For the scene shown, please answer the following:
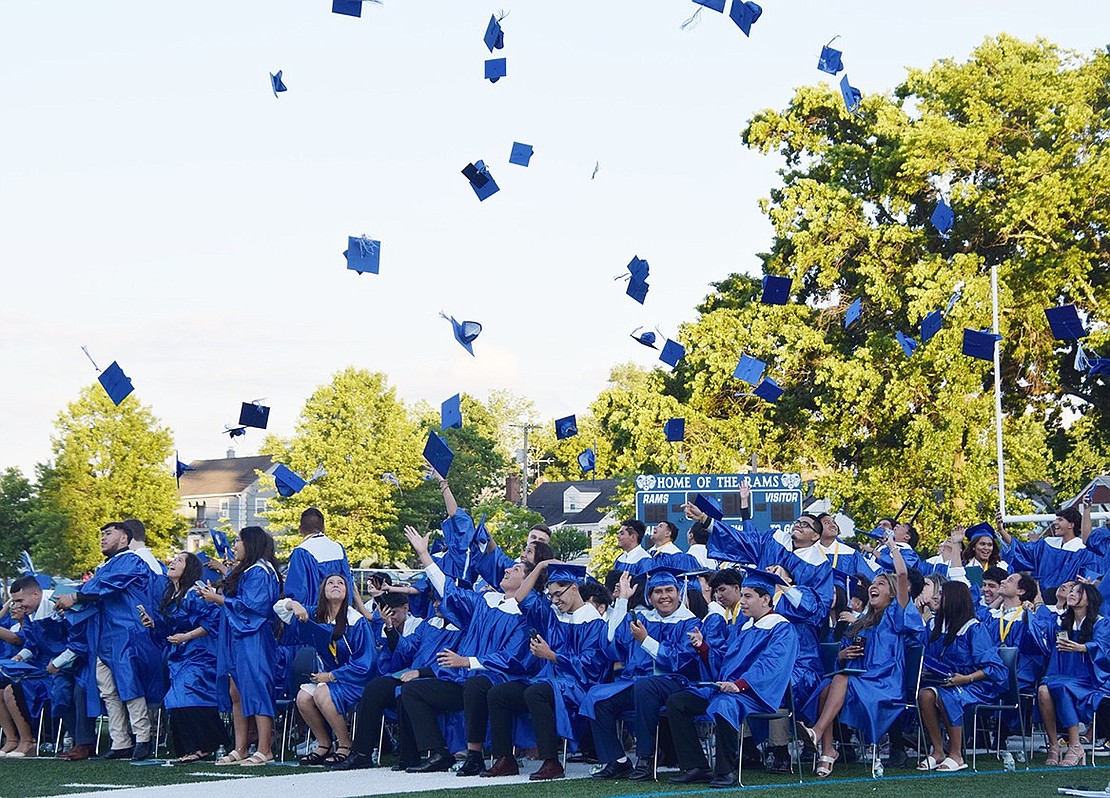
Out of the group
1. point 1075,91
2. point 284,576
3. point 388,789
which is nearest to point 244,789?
point 388,789

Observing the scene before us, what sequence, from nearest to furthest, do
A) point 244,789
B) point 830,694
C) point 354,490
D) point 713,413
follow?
point 244,789, point 830,694, point 713,413, point 354,490

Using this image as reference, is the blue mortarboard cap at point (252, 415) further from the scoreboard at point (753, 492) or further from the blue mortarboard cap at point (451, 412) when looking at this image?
the scoreboard at point (753, 492)

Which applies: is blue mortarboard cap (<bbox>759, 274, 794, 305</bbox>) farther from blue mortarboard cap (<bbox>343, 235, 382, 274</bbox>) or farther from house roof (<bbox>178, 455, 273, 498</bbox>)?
house roof (<bbox>178, 455, 273, 498</bbox>)

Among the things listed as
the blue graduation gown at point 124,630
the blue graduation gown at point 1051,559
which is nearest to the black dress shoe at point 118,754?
the blue graduation gown at point 124,630

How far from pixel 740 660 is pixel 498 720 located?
5.22 feet

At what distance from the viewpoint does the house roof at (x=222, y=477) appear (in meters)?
94.6

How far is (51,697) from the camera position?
37.4 feet

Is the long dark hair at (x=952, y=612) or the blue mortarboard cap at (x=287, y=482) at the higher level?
the blue mortarboard cap at (x=287, y=482)

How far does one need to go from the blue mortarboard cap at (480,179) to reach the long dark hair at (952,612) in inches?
246

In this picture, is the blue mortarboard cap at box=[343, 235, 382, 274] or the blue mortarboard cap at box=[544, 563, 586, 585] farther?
the blue mortarboard cap at box=[343, 235, 382, 274]

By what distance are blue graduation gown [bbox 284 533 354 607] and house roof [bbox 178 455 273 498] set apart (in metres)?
82.5

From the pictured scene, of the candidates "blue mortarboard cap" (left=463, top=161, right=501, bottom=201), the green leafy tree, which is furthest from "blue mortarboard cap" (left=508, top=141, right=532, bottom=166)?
the green leafy tree

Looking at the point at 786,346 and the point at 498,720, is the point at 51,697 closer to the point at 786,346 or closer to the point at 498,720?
the point at 498,720

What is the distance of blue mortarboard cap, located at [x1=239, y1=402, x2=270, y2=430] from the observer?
15375 mm
